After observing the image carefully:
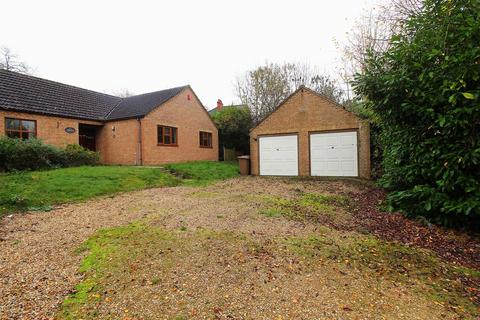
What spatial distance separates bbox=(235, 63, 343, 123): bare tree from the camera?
75.2 feet

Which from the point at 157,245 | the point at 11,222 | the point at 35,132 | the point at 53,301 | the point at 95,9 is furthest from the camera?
the point at 35,132

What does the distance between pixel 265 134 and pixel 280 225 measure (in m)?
10.8

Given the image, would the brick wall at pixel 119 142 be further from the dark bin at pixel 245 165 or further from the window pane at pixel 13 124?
the dark bin at pixel 245 165

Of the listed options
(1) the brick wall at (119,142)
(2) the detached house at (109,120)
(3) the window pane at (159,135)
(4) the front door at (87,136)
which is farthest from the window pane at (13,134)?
(3) the window pane at (159,135)

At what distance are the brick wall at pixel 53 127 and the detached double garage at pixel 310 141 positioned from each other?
435 inches

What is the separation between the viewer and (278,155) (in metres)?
14.9

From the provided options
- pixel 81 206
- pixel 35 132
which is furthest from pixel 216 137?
pixel 81 206

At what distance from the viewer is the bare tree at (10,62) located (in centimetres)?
2628

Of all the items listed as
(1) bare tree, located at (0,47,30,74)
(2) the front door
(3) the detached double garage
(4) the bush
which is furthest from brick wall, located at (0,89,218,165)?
(1) bare tree, located at (0,47,30,74)

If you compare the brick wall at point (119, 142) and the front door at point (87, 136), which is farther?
the front door at point (87, 136)

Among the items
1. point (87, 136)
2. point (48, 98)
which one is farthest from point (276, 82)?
point (48, 98)

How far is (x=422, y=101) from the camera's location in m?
4.89

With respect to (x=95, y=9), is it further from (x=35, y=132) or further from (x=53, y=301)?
(x=53, y=301)

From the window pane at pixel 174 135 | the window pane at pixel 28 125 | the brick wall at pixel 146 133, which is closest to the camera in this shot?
the window pane at pixel 28 125
